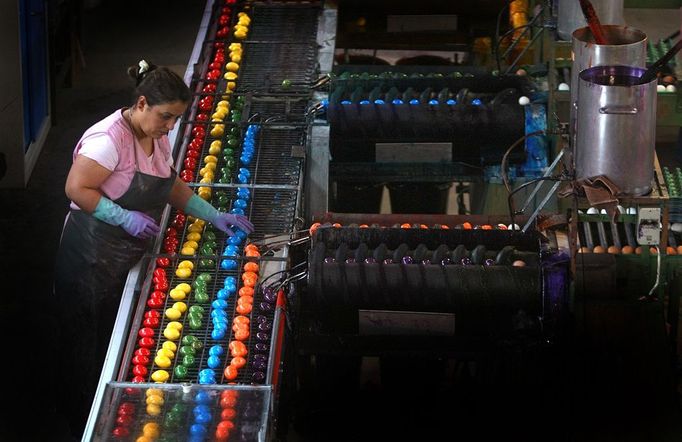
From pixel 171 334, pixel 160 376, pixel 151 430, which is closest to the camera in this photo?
pixel 151 430

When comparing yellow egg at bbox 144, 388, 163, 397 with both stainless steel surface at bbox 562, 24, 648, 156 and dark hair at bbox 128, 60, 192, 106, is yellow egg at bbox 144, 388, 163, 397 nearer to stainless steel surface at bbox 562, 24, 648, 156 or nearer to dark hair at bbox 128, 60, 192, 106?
dark hair at bbox 128, 60, 192, 106

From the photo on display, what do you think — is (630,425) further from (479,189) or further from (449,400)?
(479,189)

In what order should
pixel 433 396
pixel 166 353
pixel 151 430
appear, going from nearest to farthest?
1. pixel 151 430
2. pixel 166 353
3. pixel 433 396

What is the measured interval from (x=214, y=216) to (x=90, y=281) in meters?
0.58

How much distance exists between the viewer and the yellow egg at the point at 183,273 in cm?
461

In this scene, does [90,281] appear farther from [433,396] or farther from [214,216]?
[433,396]

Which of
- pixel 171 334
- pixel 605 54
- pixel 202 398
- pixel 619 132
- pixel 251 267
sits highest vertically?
pixel 605 54

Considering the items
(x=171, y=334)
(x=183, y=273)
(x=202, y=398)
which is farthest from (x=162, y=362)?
(x=183, y=273)

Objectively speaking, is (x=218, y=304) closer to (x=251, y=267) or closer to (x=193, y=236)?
(x=251, y=267)

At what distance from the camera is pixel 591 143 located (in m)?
4.23

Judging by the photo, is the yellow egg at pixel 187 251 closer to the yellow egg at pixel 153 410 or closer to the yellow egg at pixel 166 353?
the yellow egg at pixel 166 353

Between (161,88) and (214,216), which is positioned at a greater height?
(161,88)

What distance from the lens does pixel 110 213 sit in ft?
14.8

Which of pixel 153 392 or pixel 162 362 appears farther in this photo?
pixel 162 362
